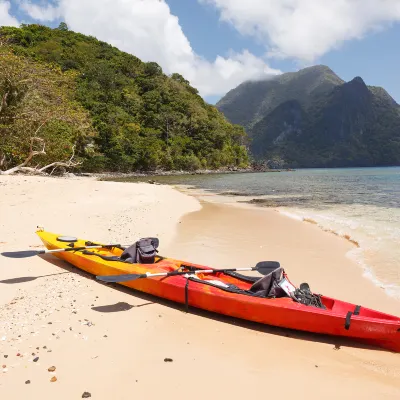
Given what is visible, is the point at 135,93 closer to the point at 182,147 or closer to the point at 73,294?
the point at 182,147

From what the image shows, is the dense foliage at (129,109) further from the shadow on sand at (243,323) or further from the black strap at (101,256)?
the shadow on sand at (243,323)

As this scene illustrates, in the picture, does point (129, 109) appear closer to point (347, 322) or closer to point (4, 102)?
point (4, 102)

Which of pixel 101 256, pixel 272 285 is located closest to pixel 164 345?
pixel 272 285

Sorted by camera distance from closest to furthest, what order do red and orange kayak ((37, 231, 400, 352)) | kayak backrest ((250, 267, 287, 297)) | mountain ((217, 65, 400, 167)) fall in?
red and orange kayak ((37, 231, 400, 352))
kayak backrest ((250, 267, 287, 297))
mountain ((217, 65, 400, 167))

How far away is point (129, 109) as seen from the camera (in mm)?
67250

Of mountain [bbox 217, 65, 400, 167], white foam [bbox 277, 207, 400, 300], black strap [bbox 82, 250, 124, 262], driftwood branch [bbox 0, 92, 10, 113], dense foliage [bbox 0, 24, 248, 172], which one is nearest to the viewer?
black strap [bbox 82, 250, 124, 262]

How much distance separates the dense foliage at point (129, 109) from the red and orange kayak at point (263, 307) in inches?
1848

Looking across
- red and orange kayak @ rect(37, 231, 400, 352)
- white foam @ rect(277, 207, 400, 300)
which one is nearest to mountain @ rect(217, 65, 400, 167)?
white foam @ rect(277, 207, 400, 300)

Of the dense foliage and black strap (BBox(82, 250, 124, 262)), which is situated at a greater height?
the dense foliage

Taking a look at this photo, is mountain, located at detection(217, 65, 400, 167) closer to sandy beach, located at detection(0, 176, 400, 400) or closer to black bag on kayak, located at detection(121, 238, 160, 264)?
sandy beach, located at detection(0, 176, 400, 400)

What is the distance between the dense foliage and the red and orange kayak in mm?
46945

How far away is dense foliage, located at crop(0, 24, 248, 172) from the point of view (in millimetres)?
56344

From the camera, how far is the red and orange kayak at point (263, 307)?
3.87 metres

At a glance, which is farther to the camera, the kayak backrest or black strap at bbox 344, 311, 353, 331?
the kayak backrest
